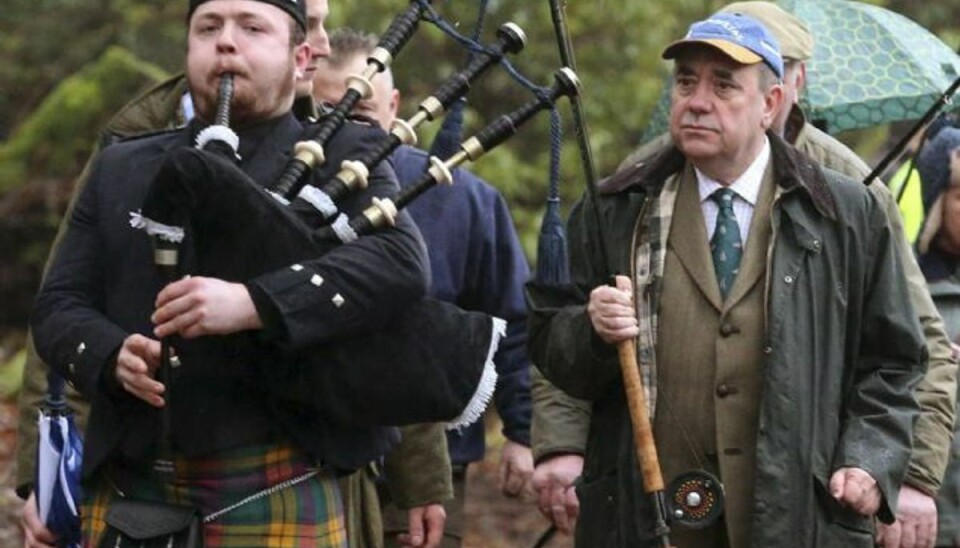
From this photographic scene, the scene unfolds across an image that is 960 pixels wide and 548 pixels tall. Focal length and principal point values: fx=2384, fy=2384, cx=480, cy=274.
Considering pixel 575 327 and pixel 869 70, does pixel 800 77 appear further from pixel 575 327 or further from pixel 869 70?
pixel 575 327

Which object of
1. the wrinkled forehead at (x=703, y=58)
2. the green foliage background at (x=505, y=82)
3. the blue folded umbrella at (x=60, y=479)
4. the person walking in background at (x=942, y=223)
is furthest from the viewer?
the green foliage background at (x=505, y=82)

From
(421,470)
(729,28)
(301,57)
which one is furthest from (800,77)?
(301,57)

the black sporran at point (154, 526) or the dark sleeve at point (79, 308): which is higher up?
the dark sleeve at point (79, 308)

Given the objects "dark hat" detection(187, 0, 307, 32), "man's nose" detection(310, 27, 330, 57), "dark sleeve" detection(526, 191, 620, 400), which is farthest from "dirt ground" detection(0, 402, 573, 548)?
"dark hat" detection(187, 0, 307, 32)

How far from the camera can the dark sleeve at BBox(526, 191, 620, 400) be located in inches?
240

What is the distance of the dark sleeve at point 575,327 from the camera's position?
6.11 metres

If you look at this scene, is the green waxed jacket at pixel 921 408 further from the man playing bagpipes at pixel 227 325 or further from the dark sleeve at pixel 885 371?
the man playing bagpipes at pixel 227 325

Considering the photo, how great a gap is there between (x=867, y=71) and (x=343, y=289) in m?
3.62

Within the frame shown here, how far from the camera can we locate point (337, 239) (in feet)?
16.8

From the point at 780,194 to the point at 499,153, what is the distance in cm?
613

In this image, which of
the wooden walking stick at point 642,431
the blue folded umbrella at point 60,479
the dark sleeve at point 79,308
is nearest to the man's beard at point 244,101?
the dark sleeve at point 79,308

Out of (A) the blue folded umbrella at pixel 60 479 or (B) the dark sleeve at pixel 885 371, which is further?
(B) the dark sleeve at pixel 885 371

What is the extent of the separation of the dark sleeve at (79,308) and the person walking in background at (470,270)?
186 centimetres

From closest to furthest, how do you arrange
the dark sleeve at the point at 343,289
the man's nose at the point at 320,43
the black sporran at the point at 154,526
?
the dark sleeve at the point at 343,289 < the black sporran at the point at 154,526 < the man's nose at the point at 320,43
